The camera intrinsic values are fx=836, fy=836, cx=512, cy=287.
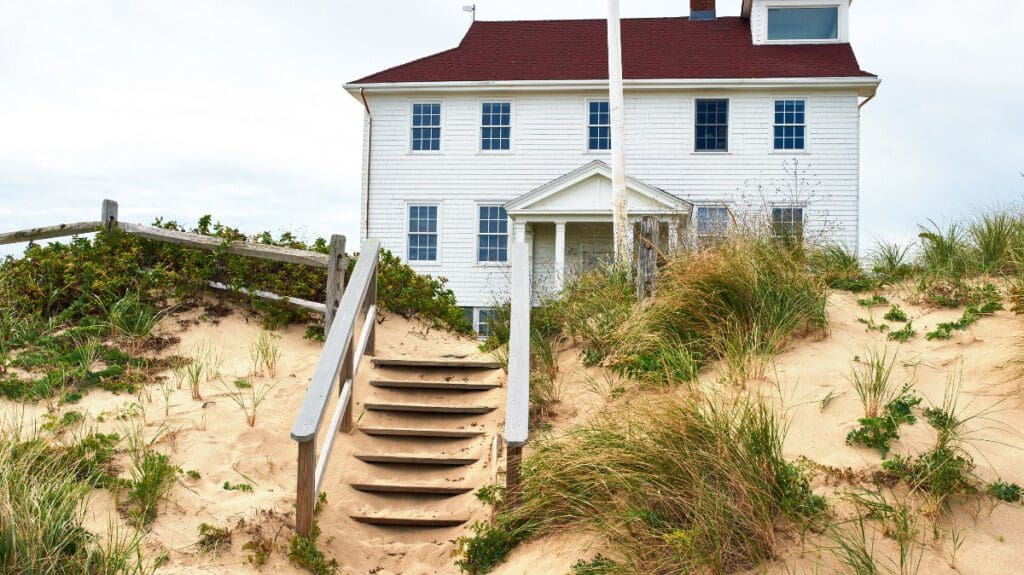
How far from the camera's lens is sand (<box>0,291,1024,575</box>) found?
5.18 m

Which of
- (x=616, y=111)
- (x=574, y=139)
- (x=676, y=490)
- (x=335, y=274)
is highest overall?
(x=574, y=139)

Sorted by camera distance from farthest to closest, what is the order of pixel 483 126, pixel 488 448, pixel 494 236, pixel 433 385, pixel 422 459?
pixel 483 126 < pixel 494 236 < pixel 433 385 < pixel 488 448 < pixel 422 459

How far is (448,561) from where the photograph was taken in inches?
237

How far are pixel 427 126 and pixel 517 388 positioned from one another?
1560 cm

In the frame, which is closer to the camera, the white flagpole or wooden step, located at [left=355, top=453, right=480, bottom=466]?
wooden step, located at [left=355, top=453, right=480, bottom=466]

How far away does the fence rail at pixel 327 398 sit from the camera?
5715 millimetres

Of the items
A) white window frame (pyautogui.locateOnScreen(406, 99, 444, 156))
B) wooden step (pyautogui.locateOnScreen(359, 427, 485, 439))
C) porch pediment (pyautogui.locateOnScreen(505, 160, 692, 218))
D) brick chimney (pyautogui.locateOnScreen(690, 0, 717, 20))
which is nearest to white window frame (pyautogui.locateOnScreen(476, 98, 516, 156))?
white window frame (pyautogui.locateOnScreen(406, 99, 444, 156))

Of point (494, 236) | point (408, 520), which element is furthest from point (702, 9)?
point (408, 520)

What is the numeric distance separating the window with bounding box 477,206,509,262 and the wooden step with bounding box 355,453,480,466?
13.1 meters

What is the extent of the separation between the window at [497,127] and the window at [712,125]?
14.9ft

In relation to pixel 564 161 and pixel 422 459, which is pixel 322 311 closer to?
pixel 422 459

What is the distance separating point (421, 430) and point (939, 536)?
4.36 meters

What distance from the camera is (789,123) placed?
19922 millimetres

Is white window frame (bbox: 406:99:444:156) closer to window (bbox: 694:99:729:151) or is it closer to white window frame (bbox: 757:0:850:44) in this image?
window (bbox: 694:99:729:151)
